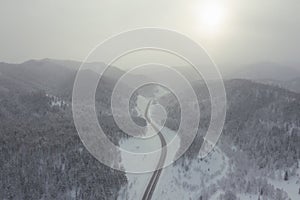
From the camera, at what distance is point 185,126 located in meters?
142

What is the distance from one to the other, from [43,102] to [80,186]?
11378cm

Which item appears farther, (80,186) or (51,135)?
(51,135)

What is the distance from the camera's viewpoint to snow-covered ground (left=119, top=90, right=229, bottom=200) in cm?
8256

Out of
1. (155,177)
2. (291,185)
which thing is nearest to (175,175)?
(155,177)

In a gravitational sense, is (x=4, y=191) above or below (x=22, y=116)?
below

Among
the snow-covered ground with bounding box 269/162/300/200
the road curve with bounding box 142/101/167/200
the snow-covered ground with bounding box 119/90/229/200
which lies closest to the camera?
the road curve with bounding box 142/101/167/200

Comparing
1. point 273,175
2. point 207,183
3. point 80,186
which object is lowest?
point 80,186

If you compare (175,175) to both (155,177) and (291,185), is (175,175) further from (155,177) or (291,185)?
(291,185)

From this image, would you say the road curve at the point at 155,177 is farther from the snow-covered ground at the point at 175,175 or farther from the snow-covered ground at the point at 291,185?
the snow-covered ground at the point at 291,185

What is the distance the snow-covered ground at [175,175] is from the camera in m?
82.6

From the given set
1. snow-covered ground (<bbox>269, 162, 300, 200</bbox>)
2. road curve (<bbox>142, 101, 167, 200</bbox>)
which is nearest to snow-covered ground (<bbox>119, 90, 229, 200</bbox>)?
road curve (<bbox>142, 101, 167, 200</bbox>)

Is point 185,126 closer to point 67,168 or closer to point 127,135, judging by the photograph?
point 127,135

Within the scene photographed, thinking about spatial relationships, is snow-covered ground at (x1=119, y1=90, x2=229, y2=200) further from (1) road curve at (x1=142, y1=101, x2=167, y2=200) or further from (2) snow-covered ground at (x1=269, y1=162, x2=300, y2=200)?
(2) snow-covered ground at (x1=269, y1=162, x2=300, y2=200)

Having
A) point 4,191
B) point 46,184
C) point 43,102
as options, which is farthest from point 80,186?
point 43,102
